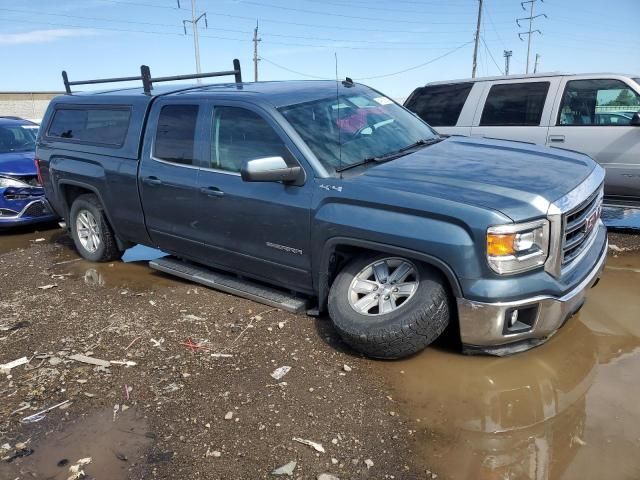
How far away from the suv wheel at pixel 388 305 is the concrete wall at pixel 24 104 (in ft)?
132

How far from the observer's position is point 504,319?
3.12 m

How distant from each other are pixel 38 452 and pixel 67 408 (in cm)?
41

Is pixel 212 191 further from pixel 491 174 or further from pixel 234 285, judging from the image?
pixel 491 174

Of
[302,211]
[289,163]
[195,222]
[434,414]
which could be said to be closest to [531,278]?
[434,414]

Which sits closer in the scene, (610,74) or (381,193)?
(381,193)

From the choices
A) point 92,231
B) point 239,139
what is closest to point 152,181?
point 239,139

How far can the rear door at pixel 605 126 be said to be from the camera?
242 inches

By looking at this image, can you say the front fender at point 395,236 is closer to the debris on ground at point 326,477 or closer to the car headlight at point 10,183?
the debris on ground at point 326,477

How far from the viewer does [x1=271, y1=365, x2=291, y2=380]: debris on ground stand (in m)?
3.47

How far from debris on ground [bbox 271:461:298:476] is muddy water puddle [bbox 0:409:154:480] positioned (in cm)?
73

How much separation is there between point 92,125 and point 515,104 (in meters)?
5.21

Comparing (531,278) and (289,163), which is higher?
(289,163)

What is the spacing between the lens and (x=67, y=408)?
328cm

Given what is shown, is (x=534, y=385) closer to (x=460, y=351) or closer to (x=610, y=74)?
(x=460, y=351)
